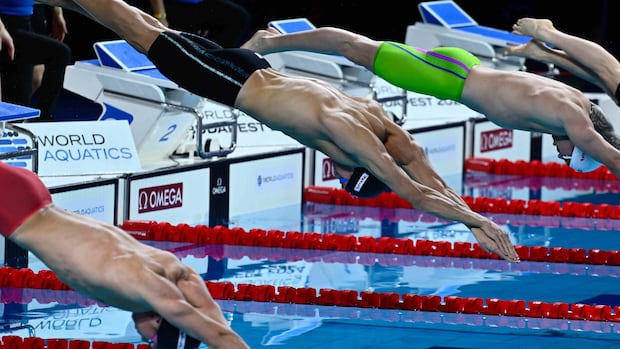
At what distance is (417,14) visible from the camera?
15.5 meters

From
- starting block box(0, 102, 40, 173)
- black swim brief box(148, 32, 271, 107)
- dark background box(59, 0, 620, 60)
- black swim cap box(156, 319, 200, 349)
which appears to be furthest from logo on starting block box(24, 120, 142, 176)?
dark background box(59, 0, 620, 60)

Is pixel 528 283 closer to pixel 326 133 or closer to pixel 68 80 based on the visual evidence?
pixel 326 133

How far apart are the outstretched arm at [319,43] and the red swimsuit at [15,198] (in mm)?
2465

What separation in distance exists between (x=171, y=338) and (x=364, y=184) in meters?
1.69

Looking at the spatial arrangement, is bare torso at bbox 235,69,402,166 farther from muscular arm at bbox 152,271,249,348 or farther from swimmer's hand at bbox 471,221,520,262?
muscular arm at bbox 152,271,249,348

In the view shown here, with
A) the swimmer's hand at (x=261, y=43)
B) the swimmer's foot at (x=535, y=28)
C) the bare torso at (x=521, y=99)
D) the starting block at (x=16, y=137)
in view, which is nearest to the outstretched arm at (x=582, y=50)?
the swimmer's foot at (x=535, y=28)

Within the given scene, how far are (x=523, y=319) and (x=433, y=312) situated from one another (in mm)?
444

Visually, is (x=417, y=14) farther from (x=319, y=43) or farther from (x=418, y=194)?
(x=418, y=194)

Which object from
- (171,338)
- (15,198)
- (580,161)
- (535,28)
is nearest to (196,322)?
(171,338)

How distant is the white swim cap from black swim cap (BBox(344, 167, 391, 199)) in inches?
48.6

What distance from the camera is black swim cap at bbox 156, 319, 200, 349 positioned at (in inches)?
173

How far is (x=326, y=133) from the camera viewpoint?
590 cm

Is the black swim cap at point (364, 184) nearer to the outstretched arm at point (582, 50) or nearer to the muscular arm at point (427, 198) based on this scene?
the muscular arm at point (427, 198)

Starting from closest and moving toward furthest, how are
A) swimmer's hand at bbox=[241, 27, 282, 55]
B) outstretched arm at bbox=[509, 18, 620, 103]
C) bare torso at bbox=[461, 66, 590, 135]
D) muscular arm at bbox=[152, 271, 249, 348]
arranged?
1. muscular arm at bbox=[152, 271, 249, 348]
2. bare torso at bbox=[461, 66, 590, 135]
3. swimmer's hand at bbox=[241, 27, 282, 55]
4. outstretched arm at bbox=[509, 18, 620, 103]
